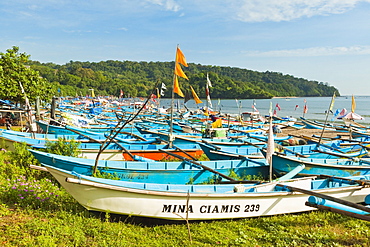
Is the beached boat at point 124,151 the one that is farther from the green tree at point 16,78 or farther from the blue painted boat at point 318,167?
the green tree at point 16,78

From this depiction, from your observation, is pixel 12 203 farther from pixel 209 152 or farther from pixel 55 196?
pixel 209 152

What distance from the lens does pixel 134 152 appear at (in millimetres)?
12930

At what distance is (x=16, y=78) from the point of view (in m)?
21.8

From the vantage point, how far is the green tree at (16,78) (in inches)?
805

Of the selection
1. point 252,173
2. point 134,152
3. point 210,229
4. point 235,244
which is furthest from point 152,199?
point 134,152

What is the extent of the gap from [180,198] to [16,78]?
20015 mm

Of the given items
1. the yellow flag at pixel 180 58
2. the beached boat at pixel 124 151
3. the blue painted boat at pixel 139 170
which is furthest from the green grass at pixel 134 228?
the yellow flag at pixel 180 58

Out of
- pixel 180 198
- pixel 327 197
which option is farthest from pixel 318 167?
pixel 180 198

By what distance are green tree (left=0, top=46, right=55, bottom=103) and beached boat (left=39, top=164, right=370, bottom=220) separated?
16951 millimetres

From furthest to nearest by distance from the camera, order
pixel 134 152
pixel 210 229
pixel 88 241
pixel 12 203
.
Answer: pixel 134 152 → pixel 12 203 → pixel 210 229 → pixel 88 241

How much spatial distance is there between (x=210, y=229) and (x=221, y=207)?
560mm

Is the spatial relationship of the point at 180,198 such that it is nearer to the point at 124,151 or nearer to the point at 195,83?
the point at 124,151

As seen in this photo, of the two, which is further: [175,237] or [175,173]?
[175,173]

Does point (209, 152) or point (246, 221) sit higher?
point (209, 152)
